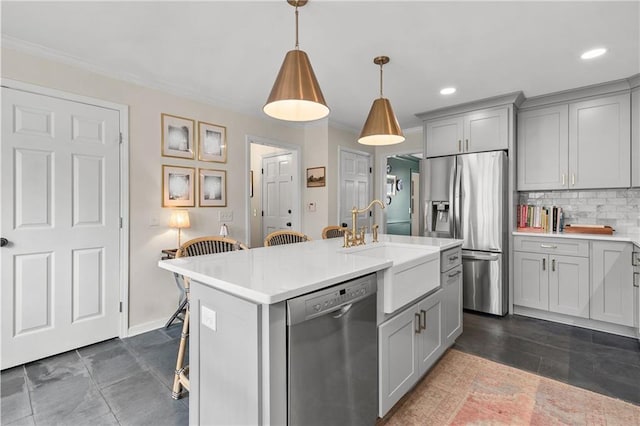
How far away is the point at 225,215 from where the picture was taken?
3723 millimetres

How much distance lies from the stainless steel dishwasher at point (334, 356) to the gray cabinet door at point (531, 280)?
276 centimetres

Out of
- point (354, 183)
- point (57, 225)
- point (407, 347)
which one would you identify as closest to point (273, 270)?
point (407, 347)

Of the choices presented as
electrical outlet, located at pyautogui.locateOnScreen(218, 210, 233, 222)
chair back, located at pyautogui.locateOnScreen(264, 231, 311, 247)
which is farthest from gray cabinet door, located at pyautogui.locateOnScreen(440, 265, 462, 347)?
electrical outlet, located at pyautogui.locateOnScreen(218, 210, 233, 222)

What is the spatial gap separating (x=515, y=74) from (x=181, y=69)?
3.13m

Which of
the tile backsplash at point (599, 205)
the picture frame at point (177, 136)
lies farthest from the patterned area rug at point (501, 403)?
the picture frame at point (177, 136)

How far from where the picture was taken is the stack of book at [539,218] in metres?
3.56

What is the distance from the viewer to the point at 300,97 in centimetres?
159

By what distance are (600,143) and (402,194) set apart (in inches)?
170

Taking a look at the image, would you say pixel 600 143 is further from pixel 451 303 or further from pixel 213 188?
pixel 213 188

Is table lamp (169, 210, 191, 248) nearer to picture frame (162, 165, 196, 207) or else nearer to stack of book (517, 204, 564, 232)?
picture frame (162, 165, 196, 207)

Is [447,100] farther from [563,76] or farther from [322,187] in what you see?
[322,187]

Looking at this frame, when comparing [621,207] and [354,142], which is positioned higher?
[354,142]

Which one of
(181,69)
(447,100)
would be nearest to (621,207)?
(447,100)

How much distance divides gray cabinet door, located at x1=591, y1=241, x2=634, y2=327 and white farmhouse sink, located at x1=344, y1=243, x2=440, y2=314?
208 centimetres
